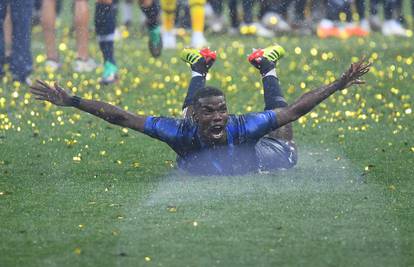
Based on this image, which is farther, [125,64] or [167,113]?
[125,64]

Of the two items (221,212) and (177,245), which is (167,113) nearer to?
(221,212)

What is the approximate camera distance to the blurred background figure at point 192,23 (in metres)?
22.4

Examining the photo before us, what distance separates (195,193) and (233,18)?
55.2 feet

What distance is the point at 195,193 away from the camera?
34.3 ft

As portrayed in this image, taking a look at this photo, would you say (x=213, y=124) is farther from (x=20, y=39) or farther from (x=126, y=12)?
(x=126, y=12)

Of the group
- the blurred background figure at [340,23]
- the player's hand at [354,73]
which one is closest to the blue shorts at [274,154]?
the player's hand at [354,73]

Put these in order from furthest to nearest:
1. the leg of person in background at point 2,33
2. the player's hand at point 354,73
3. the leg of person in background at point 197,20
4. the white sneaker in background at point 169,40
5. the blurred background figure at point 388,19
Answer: the blurred background figure at point 388,19 → the white sneaker in background at point 169,40 → the leg of person in background at point 197,20 → the leg of person in background at point 2,33 → the player's hand at point 354,73

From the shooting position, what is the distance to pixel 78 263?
812cm

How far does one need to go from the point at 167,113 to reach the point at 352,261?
783cm

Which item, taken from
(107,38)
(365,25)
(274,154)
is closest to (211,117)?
(274,154)

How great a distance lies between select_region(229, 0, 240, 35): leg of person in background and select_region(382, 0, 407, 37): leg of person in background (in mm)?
2830

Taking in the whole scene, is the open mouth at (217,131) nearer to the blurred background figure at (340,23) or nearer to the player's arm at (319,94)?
the player's arm at (319,94)

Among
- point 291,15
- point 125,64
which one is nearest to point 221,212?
point 125,64

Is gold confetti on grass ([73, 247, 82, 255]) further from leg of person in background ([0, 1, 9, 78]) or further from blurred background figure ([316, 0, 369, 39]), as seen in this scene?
blurred background figure ([316, 0, 369, 39])
